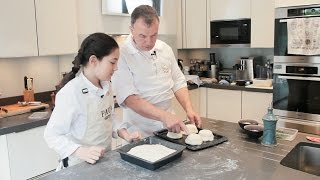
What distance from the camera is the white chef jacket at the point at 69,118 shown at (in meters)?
1.31

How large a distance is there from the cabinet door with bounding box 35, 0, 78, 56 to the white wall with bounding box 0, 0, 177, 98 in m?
0.10

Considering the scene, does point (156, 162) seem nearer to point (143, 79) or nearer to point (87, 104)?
point (87, 104)

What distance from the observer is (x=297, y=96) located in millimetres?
2748

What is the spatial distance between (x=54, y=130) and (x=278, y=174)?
920 mm

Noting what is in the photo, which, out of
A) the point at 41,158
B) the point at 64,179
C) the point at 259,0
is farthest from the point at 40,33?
the point at 259,0

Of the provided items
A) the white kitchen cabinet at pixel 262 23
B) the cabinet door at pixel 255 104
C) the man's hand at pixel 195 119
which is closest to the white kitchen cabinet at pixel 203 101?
the cabinet door at pixel 255 104

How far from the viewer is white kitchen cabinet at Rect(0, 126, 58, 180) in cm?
198

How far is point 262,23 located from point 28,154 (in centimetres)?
237

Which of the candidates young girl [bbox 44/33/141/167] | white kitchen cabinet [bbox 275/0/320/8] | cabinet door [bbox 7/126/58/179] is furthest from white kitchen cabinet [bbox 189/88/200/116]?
young girl [bbox 44/33/141/167]

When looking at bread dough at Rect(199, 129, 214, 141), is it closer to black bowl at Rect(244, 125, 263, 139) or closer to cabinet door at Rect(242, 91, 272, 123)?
black bowl at Rect(244, 125, 263, 139)

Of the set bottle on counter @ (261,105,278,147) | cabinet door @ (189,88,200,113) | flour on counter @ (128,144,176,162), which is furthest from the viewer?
cabinet door @ (189,88,200,113)

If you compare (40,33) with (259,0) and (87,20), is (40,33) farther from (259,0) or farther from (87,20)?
(259,0)

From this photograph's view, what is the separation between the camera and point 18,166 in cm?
204

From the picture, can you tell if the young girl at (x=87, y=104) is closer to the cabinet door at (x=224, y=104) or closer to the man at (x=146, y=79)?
the man at (x=146, y=79)
